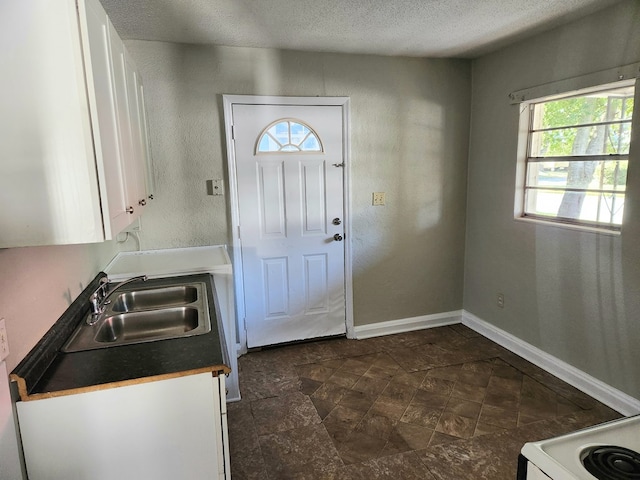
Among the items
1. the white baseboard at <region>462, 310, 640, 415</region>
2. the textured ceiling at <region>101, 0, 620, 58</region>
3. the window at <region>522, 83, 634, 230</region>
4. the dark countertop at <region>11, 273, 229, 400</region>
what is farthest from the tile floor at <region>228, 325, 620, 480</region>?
the textured ceiling at <region>101, 0, 620, 58</region>

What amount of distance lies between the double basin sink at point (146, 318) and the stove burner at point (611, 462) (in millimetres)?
1355

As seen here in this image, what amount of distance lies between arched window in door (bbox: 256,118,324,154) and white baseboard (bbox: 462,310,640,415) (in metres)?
2.15

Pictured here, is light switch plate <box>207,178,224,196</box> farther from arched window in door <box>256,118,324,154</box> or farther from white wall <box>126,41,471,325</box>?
arched window in door <box>256,118,324,154</box>

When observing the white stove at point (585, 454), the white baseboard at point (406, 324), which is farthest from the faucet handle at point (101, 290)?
the white baseboard at point (406, 324)

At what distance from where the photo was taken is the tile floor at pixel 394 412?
216cm

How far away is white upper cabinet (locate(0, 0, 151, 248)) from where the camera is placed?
42.9 inches

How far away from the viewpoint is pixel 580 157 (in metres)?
2.76

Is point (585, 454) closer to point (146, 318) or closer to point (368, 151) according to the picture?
point (146, 318)

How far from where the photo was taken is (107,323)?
192 cm

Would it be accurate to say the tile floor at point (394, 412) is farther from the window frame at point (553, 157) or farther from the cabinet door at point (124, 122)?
the cabinet door at point (124, 122)

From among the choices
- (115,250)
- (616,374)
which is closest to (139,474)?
(115,250)

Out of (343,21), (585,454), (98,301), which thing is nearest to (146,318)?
(98,301)

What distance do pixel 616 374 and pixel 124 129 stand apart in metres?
3.10

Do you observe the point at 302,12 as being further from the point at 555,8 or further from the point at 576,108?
the point at 576,108
